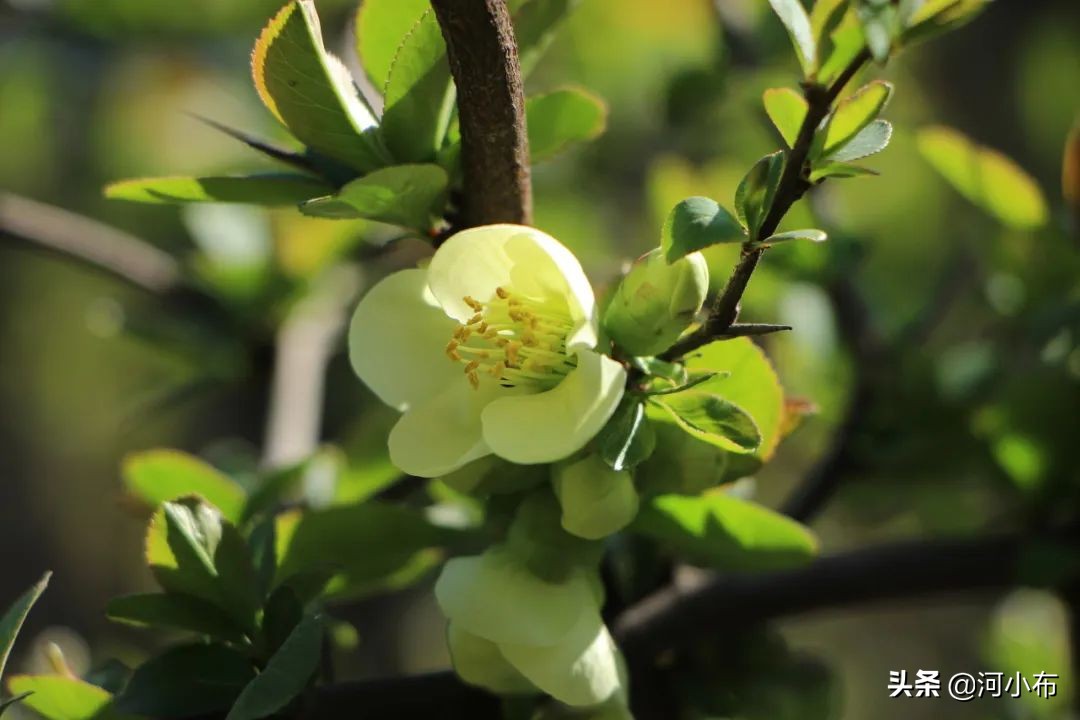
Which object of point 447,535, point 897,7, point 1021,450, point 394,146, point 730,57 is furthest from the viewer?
point 730,57

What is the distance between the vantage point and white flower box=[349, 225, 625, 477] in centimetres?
50

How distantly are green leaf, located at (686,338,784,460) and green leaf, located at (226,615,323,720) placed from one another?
210mm

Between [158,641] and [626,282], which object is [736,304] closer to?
[626,282]

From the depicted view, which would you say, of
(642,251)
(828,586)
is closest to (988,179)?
(828,586)

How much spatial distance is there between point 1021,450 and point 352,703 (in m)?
0.51

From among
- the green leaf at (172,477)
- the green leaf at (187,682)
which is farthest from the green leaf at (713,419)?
the green leaf at (172,477)

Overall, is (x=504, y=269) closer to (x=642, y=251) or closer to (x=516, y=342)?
(x=516, y=342)

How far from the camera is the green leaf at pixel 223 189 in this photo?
0.56 meters

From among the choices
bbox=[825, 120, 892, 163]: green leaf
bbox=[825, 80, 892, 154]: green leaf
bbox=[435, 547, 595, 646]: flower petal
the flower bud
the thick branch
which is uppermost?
bbox=[825, 80, 892, 154]: green leaf

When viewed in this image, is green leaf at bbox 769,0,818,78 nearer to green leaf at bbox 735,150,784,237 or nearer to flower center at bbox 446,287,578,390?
green leaf at bbox 735,150,784,237

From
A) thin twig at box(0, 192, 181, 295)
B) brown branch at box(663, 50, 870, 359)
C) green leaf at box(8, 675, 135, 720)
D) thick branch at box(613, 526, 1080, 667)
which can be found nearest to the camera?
brown branch at box(663, 50, 870, 359)

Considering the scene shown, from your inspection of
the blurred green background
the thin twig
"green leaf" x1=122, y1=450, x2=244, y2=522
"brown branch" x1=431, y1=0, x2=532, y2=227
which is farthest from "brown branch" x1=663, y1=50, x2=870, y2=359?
the thin twig

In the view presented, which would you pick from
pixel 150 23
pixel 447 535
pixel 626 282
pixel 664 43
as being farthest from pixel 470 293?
pixel 150 23

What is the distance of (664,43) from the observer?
162 cm
